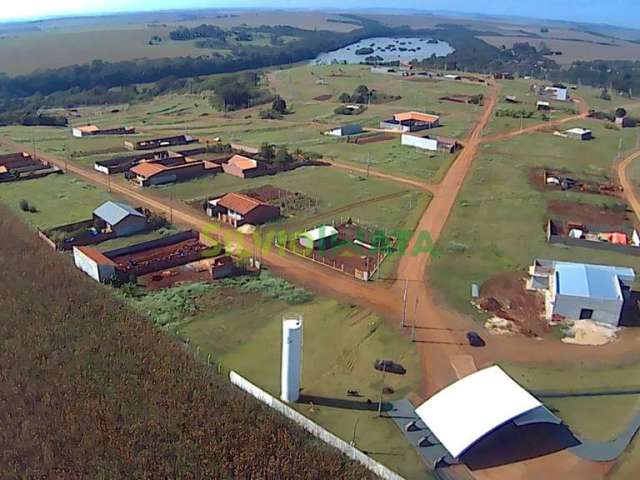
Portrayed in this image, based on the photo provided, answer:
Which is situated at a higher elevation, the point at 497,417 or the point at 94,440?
the point at 497,417

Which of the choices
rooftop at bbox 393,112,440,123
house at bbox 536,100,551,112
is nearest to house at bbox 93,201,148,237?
rooftop at bbox 393,112,440,123

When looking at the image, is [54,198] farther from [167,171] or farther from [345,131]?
[345,131]

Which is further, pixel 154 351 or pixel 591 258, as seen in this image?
pixel 591 258

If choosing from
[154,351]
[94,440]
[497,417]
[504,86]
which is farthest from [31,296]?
[504,86]

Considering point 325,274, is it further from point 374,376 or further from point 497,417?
point 497,417

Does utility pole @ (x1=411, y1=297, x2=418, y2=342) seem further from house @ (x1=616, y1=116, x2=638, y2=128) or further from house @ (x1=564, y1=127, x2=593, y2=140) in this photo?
house @ (x1=616, y1=116, x2=638, y2=128)

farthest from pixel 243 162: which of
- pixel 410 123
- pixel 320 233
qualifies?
pixel 410 123
